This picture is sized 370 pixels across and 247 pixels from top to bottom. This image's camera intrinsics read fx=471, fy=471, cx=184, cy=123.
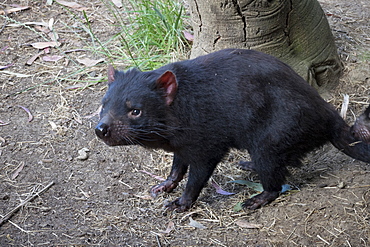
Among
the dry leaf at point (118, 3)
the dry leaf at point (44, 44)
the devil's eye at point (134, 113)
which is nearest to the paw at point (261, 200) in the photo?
the devil's eye at point (134, 113)

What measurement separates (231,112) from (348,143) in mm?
1061

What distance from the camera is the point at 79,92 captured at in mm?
5617

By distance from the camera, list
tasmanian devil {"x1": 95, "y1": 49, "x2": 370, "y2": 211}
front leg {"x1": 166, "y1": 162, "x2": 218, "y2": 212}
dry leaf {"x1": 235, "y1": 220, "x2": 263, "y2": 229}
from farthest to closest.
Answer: front leg {"x1": 166, "y1": 162, "x2": 218, "y2": 212} < dry leaf {"x1": 235, "y1": 220, "x2": 263, "y2": 229} < tasmanian devil {"x1": 95, "y1": 49, "x2": 370, "y2": 211}

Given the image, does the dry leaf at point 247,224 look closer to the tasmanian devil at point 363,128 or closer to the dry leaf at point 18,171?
the tasmanian devil at point 363,128

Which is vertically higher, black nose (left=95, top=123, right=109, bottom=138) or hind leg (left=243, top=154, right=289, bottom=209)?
black nose (left=95, top=123, right=109, bottom=138)

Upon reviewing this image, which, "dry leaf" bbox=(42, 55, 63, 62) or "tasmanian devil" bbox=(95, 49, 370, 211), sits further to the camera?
"dry leaf" bbox=(42, 55, 63, 62)

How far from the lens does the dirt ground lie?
12.3 ft

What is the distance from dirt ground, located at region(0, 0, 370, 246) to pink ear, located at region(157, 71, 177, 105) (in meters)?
1.08

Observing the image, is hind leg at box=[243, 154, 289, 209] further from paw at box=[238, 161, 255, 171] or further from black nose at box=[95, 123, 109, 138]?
black nose at box=[95, 123, 109, 138]

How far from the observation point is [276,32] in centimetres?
470

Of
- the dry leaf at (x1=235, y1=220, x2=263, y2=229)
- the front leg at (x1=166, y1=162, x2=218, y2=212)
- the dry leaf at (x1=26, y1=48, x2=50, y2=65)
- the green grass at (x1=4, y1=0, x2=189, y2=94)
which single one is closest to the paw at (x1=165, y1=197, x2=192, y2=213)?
the front leg at (x1=166, y1=162, x2=218, y2=212)

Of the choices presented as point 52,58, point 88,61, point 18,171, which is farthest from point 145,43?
point 18,171

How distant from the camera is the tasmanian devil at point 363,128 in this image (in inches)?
149

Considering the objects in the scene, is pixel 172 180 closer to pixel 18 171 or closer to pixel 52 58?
pixel 18 171
